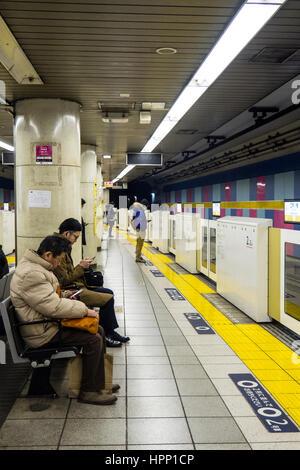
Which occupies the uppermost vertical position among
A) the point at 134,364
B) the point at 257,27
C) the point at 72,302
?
the point at 257,27

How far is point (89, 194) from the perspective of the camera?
10.7m

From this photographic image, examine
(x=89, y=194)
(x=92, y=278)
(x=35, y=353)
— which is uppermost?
(x=89, y=194)

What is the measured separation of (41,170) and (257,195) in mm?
9120

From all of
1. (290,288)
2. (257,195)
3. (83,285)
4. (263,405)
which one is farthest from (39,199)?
(257,195)

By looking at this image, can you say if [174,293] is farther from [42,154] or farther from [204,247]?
[42,154]

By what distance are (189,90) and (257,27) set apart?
209 cm

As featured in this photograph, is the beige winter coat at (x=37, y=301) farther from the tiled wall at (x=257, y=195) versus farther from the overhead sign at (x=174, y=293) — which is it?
the tiled wall at (x=257, y=195)

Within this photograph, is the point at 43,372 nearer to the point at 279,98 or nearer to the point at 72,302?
the point at 72,302

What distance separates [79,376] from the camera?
3.35 meters

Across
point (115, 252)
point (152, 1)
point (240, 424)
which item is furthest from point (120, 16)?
point (115, 252)

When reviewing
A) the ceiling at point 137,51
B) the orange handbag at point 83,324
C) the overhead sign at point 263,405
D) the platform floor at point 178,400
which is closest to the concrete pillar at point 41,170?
the ceiling at point 137,51

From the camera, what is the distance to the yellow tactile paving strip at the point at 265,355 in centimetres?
341

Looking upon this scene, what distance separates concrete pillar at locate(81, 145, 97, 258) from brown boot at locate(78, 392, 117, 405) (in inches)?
283

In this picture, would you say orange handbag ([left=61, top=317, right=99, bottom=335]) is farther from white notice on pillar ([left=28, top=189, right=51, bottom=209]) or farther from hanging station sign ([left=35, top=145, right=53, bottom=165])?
hanging station sign ([left=35, top=145, right=53, bottom=165])
